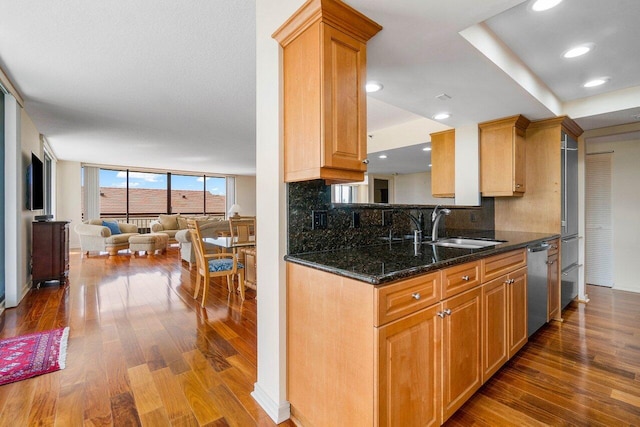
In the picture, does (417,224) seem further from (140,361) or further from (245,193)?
(245,193)

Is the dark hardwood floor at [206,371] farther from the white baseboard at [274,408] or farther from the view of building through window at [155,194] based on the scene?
the view of building through window at [155,194]

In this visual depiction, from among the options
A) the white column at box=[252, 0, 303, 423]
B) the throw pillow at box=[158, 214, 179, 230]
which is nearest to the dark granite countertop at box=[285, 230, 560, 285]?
the white column at box=[252, 0, 303, 423]

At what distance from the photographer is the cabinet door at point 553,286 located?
284 centimetres

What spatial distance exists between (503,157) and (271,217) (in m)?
2.80

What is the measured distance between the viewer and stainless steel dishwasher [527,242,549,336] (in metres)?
2.39

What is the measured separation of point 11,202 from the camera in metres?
3.46

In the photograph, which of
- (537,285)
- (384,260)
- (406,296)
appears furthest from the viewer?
(537,285)

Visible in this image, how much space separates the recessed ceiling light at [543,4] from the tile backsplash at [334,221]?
1.50 metres

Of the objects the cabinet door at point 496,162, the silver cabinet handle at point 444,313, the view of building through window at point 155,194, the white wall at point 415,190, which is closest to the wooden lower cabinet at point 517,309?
the silver cabinet handle at point 444,313

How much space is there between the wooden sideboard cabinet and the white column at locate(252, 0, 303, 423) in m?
4.26

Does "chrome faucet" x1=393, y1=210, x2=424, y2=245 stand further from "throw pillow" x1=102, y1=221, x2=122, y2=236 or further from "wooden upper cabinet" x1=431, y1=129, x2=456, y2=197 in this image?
"throw pillow" x1=102, y1=221, x2=122, y2=236

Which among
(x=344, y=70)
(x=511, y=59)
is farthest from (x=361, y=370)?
(x=511, y=59)

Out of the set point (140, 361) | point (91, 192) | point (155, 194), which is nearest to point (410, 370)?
point (140, 361)

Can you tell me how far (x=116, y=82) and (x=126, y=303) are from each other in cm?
256
